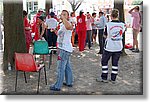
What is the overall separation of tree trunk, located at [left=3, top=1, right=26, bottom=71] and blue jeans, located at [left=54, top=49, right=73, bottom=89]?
49.1 inches

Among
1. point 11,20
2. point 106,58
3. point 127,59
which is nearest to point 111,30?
point 106,58

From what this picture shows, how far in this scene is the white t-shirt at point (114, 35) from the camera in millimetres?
4441

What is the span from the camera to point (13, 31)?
17.5ft

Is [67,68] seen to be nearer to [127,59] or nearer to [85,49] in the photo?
[127,59]

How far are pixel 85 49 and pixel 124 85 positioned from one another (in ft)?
14.8

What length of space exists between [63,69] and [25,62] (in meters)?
0.55

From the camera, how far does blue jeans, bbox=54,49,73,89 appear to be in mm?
4184

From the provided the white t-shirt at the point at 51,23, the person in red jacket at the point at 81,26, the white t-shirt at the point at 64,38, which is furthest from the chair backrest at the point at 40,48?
the person in red jacket at the point at 81,26

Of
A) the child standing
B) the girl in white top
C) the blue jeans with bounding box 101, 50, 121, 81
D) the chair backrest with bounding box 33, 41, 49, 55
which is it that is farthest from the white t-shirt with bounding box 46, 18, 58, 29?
the girl in white top

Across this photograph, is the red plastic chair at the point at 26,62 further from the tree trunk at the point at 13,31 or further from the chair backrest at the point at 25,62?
the tree trunk at the point at 13,31

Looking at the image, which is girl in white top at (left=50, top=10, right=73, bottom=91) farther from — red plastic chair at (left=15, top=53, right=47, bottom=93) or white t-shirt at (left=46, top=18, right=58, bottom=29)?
white t-shirt at (left=46, top=18, right=58, bottom=29)

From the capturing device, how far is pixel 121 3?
6859 mm

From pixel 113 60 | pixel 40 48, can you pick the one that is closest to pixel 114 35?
pixel 113 60

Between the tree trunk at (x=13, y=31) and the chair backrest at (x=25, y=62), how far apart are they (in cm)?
119
